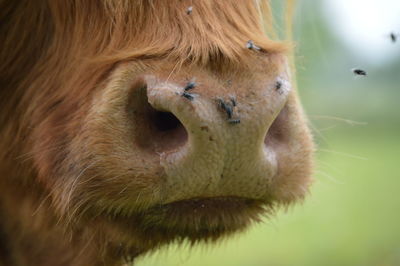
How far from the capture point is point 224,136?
7.09 feet

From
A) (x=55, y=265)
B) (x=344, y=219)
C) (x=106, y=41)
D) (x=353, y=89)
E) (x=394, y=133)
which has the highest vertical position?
(x=353, y=89)

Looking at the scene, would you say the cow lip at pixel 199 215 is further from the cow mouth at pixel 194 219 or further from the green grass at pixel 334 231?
the green grass at pixel 334 231

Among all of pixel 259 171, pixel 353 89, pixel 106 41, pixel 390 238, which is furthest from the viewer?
pixel 353 89

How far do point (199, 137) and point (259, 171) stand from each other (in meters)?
0.25

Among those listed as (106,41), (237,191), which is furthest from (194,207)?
(106,41)

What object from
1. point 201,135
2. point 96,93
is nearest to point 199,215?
point 201,135

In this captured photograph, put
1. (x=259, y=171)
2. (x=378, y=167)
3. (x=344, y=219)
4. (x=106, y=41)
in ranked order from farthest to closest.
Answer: (x=378, y=167)
(x=344, y=219)
(x=106, y=41)
(x=259, y=171)

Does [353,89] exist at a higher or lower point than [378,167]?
higher

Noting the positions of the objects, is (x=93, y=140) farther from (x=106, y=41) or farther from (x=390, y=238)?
(x=390, y=238)

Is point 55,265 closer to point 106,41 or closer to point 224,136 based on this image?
point 106,41

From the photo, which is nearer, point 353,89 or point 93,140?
point 93,140

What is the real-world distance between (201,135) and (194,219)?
295 millimetres

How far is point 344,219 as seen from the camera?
8820mm

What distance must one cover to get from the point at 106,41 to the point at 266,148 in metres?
0.64
